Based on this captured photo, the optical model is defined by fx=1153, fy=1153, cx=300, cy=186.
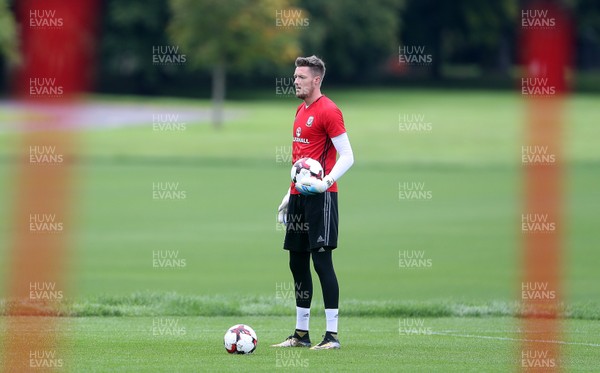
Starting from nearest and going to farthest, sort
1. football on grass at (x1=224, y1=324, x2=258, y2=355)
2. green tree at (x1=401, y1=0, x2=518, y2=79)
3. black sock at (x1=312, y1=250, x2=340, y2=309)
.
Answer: football on grass at (x1=224, y1=324, x2=258, y2=355), black sock at (x1=312, y1=250, x2=340, y2=309), green tree at (x1=401, y1=0, x2=518, y2=79)

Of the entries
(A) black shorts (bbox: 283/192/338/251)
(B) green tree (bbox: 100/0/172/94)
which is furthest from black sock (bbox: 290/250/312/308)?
(B) green tree (bbox: 100/0/172/94)

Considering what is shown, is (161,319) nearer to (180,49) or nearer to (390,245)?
(390,245)

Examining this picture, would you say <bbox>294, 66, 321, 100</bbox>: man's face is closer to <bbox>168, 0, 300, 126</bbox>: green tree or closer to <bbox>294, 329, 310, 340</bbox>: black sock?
<bbox>294, 329, 310, 340</bbox>: black sock

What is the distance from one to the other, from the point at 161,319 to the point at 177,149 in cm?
3147

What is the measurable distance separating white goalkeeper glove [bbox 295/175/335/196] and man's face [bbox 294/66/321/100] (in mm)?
763

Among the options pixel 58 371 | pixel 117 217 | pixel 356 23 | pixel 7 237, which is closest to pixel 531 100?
pixel 356 23

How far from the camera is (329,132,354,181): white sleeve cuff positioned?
9.89m

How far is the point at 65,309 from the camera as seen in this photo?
505 inches

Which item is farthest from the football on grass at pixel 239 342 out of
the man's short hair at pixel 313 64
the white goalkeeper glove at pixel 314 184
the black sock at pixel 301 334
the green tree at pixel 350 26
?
the green tree at pixel 350 26

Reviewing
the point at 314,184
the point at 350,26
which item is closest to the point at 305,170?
the point at 314,184

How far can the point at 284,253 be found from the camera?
19562 millimetres

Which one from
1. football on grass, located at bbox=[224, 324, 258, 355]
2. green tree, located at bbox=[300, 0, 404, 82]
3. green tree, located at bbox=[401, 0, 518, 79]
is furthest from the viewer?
green tree, located at bbox=[401, 0, 518, 79]

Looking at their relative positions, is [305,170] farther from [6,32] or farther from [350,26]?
[350,26]

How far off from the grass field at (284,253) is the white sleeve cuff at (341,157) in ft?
5.08
